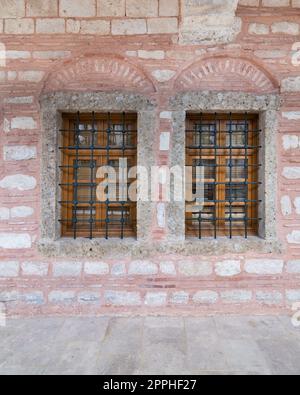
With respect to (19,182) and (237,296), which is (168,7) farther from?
(237,296)

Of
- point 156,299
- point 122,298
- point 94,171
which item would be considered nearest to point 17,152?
point 94,171

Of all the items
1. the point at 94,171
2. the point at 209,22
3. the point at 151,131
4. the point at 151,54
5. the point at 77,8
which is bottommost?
the point at 94,171

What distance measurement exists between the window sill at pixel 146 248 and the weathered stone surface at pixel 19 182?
560mm

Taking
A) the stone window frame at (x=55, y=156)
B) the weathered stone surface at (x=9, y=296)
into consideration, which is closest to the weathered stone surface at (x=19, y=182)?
the stone window frame at (x=55, y=156)

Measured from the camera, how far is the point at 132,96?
2.39 meters

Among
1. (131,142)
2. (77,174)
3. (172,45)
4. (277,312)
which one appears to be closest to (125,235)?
(77,174)

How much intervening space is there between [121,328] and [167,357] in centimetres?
54

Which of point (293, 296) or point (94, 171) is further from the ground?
point (94, 171)

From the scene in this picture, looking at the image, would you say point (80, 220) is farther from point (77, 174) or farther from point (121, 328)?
point (121, 328)

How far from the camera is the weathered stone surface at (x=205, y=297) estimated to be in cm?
238

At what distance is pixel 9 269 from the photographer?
7.83 ft

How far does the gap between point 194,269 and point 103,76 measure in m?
2.12

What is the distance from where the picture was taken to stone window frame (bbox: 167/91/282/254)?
2.40 m

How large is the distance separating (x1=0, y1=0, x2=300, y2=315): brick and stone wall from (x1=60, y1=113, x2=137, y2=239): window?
261 mm
